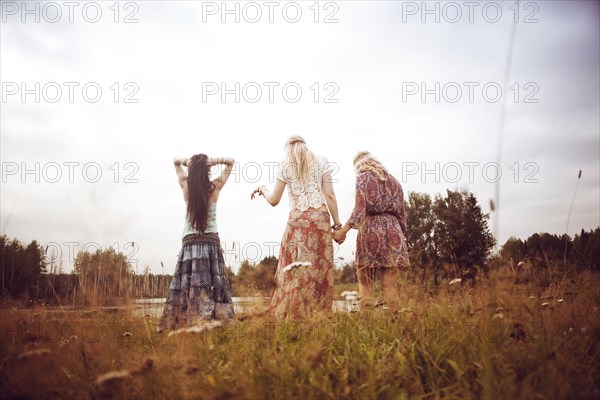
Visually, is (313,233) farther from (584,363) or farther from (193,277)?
(584,363)

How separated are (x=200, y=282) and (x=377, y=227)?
7.86ft

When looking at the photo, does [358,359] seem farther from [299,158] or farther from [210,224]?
[210,224]

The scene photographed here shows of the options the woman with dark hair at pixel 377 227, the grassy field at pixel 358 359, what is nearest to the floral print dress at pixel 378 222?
the woman with dark hair at pixel 377 227

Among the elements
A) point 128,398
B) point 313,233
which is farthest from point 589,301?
point 128,398

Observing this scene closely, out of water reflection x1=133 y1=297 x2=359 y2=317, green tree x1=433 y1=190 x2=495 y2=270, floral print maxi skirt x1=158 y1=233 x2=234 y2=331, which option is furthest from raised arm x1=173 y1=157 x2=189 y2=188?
→ green tree x1=433 y1=190 x2=495 y2=270

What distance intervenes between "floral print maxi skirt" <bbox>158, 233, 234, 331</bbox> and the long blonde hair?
144 centimetres

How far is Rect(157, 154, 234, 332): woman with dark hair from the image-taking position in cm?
472

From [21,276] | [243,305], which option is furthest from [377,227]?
[21,276]

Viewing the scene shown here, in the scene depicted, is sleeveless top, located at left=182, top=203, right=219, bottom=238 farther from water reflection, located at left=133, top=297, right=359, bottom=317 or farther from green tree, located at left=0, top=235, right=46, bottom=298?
green tree, located at left=0, top=235, right=46, bottom=298

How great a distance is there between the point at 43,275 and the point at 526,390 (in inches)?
194

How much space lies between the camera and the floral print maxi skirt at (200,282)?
15.3 feet

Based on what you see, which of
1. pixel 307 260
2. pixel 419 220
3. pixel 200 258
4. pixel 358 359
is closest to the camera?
pixel 358 359

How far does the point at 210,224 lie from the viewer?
4969 mm

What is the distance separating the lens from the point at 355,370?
207 centimetres
